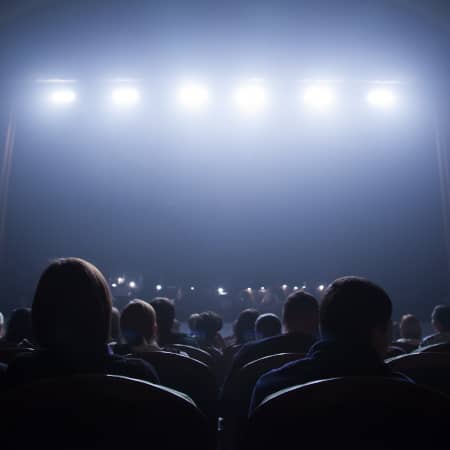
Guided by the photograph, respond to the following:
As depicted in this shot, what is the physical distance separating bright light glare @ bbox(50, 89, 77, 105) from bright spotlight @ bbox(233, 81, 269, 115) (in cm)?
406

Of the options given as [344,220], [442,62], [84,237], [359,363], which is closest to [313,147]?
[344,220]

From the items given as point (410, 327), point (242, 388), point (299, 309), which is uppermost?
point (299, 309)

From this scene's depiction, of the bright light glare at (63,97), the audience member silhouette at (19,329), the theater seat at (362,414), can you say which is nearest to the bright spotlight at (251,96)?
the bright light glare at (63,97)

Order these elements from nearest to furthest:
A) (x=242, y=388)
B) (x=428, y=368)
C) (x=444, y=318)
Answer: (x=428, y=368) → (x=242, y=388) → (x=444, y=318)

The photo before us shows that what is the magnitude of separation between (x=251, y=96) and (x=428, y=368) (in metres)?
9.42

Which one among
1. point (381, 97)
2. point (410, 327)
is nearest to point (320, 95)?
point (381, 97)

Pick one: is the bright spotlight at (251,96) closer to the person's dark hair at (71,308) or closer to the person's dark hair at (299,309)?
the person's dark hair at (299,309)

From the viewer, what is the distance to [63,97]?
10.5m

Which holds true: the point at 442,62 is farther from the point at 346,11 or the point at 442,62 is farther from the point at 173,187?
the point at 173,187

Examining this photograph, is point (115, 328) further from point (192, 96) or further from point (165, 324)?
point (192, 96)

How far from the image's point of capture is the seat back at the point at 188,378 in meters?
2.08

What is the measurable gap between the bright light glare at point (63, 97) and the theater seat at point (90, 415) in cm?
1090

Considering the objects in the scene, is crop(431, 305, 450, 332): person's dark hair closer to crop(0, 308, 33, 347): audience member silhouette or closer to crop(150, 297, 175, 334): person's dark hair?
crop(150, 297, 175, 334): person's dark hair

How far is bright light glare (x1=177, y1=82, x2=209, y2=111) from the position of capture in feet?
33.3
